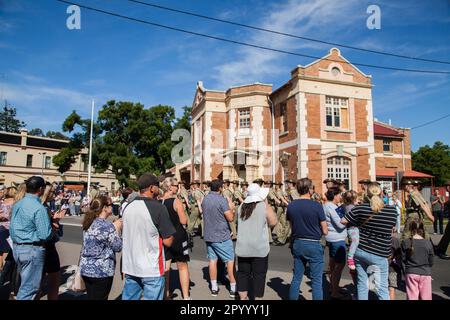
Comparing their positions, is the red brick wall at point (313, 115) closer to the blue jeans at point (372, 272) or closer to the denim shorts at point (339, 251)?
the denim shorts at point (339, 251)

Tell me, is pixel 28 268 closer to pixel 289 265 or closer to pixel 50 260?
pixel 50 260

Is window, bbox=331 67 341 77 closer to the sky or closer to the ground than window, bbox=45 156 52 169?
closer to the sky

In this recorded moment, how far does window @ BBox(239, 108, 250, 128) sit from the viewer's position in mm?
22719

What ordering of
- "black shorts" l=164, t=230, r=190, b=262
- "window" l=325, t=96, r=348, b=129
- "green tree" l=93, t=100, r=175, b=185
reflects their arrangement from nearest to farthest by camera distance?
"black shorts" l=164, t=230, r=190, b=262
"window" l=325, t=96, r=348, b=129
"green tree" l=93, t=100, r=175, b=185

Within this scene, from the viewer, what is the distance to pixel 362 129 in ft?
66.5

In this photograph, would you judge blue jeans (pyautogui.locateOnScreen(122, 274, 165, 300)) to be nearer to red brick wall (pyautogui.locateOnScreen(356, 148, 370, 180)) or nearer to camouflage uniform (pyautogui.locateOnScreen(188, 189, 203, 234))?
camouflage uniform (pyautogui.locateOnScreen(188, 189, 203, 234))

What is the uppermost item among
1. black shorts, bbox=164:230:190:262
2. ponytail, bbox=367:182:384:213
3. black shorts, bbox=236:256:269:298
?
ponytail, bbox=367:182:384:213

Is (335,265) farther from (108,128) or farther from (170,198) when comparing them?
(108,128)

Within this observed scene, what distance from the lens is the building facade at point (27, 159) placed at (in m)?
47.8

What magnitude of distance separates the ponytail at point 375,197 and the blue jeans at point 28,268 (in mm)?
4243

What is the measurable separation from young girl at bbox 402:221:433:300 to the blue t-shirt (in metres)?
1.13

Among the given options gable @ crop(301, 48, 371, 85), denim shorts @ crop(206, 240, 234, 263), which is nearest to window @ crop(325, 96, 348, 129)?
gable @ crop(301, 48, 371, 85)

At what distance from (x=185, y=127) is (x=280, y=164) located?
68.0 feet

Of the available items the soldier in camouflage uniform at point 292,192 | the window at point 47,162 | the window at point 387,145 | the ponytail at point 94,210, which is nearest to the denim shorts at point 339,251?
the ponytail at point 94,210
